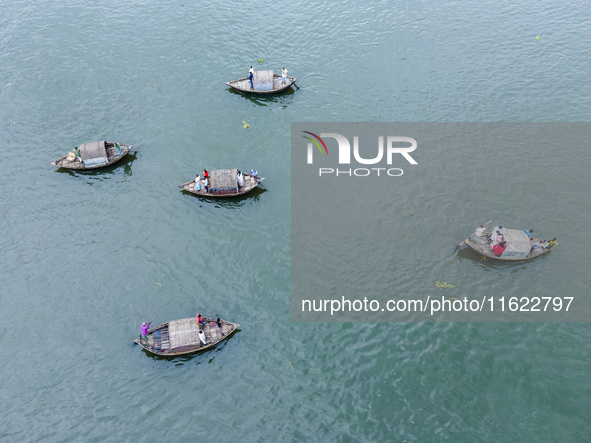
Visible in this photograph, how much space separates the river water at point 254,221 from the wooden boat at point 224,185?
1465mm

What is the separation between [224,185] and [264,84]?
63.7ft

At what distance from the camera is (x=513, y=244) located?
40.2 meters

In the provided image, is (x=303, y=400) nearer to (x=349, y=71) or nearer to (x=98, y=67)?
(x=349, y=71)

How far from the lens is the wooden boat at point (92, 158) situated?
4916cm

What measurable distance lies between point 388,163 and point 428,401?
2778 centimetres

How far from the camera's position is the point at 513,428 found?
31.3 m

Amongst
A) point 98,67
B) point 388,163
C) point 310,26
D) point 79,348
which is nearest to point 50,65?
point 98,67

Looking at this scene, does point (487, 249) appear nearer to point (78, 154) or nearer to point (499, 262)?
point (499, 262)

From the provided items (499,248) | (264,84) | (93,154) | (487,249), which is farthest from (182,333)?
(264,84)

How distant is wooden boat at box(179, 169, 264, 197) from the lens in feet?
152

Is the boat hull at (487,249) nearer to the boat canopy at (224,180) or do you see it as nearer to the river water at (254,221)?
the river water at (254,221)

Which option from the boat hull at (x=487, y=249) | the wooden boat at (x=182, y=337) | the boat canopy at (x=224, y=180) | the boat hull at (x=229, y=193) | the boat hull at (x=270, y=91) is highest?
the boat hull at (x=270, y=91)

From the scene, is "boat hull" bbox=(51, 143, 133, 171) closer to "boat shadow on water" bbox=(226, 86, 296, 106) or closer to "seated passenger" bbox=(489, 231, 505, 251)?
"boat shadow on water" bbox=(226, 86, 296, 106)

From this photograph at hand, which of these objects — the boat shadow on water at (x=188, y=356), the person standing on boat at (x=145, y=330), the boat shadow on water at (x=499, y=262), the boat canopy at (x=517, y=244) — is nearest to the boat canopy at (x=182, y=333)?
the boat shadow on water at (x=188, y=356)
